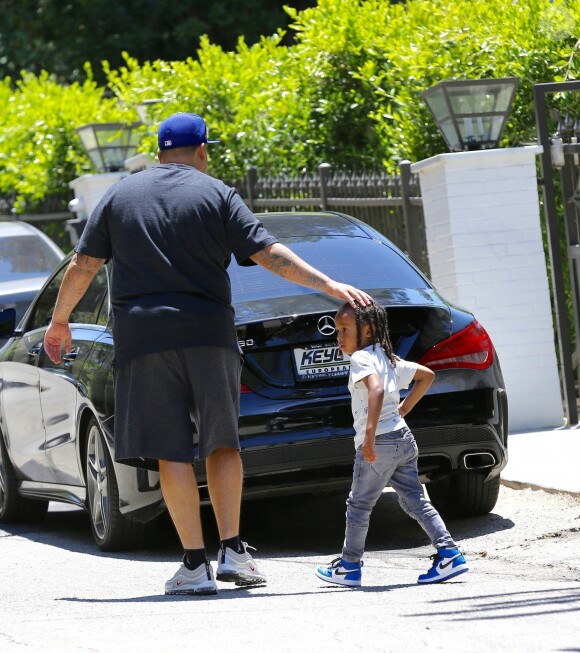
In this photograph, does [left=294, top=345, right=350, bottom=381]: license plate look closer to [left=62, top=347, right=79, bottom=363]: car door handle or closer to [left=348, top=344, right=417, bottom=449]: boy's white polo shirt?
[left=348, top=344, right=417, bottom=449]: boy's white polo shirt

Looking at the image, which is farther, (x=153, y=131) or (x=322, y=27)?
(x=153, y=131)

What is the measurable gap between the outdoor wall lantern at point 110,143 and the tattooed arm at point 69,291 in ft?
34.6

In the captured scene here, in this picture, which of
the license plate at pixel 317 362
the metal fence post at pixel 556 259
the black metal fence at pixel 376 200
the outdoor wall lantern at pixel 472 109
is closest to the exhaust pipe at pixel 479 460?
the license plate at pixel 317 362

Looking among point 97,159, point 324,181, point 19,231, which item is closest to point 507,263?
point 324,181

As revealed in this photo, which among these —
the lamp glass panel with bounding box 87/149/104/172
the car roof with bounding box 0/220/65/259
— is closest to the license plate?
the car roof with bounding box 0/220/65/259

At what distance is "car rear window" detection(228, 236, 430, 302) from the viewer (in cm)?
712

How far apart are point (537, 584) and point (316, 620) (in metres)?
1.06

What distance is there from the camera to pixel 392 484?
5.99 meters

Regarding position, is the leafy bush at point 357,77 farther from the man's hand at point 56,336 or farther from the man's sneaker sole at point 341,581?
the man's sneaker sole at point 341,581

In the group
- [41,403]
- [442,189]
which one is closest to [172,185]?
[41,403]

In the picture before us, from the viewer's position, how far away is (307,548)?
727 centimetres

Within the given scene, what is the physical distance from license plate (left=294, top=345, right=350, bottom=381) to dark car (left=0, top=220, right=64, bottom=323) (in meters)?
5.35

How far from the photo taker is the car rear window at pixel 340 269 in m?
7.12

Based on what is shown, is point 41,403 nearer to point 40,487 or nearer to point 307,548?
point 40,487
